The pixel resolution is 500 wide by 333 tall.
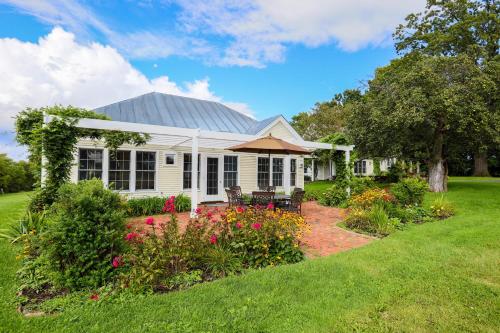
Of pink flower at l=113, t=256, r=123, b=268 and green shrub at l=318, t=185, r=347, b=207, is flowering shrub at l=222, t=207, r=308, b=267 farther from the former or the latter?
green shrub at l=318, t=185, r=347, b=207

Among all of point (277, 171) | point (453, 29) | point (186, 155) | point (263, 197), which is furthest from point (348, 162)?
point (453, 29)

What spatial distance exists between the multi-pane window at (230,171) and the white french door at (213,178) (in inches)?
10.2

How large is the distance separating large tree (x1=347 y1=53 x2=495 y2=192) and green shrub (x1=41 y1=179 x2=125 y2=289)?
1326 centimetres

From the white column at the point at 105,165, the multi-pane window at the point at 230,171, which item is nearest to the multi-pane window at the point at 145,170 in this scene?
the white column at the point at 105,165

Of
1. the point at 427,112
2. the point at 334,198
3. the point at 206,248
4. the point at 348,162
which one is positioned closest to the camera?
the point at 206,248

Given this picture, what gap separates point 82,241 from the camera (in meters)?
3.84

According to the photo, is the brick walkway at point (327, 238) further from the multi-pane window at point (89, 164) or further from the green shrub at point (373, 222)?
the multi-pane window at point (89, 164)

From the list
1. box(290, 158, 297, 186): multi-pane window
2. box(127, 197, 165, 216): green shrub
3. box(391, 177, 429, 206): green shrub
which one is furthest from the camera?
box(290, 158, 297, 186): multi-pane window

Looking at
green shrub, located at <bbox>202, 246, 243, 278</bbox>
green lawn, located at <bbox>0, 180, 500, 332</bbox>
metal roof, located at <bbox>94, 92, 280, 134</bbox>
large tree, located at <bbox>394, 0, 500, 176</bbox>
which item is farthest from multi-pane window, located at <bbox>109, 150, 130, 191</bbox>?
large tree, located at <bbox>394, 0, 500, 176</bbox>

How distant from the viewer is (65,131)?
6910 millimetres

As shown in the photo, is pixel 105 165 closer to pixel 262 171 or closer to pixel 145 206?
pixel 145 206

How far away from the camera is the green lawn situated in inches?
113

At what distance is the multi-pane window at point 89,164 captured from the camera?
33.5ft

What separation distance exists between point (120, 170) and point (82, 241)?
7.80 metres
